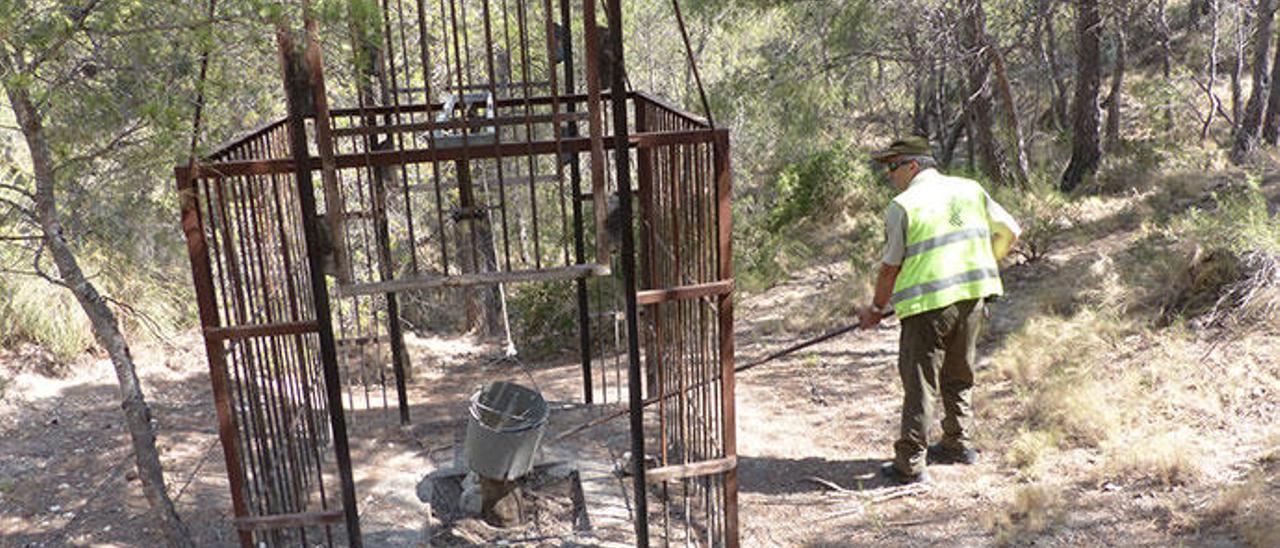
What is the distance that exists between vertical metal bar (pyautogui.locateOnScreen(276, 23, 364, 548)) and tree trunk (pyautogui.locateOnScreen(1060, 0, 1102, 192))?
9.60 meters

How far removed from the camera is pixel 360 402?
7.87 meters

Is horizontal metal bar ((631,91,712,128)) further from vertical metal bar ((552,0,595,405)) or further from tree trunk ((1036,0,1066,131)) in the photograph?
tree trunk ((1036,0,1066,131))

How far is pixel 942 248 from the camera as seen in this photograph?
5.13 m

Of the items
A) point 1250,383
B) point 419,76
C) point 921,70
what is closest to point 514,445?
point 1250,383

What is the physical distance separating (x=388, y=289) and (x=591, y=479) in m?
2.26

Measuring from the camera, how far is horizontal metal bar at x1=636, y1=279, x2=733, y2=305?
4.31 metres

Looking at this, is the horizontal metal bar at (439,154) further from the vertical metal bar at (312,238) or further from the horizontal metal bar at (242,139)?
the horizontal metal bar at (242,139)

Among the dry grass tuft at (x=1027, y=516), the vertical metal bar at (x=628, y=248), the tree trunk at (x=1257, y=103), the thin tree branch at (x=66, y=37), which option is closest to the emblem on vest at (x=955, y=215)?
the dry grass tuft at (x=1027, y=516)

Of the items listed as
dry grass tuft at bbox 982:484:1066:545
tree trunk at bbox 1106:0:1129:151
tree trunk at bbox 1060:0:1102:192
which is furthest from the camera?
tree trunk at bbox 1106:0:1129:151

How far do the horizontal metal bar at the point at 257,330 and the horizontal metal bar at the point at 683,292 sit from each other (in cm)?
139

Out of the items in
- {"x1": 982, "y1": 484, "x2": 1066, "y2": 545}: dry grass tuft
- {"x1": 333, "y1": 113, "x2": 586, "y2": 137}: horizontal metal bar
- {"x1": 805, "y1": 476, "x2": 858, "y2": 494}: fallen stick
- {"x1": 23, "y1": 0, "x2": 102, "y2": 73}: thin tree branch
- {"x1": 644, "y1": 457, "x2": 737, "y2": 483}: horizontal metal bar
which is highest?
{"x1": 23, "y1": 0, "x2": 102, "y2": 73}: thin tree branch

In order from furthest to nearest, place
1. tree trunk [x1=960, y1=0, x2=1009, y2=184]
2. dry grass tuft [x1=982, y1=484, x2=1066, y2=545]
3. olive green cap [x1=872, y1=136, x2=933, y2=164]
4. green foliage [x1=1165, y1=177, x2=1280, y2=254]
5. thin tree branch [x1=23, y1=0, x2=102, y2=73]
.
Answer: tree trunk [x1=960, y1=0, x2=1009, y2=184]
green foliage [x1=1165, y1=177, x2=1280, y2=254]
olive green cap [x1=872, y1=136, x2=933, y2=164]
dry grass tuft [x1=982, y1=484, x2=1066, y2=545]
thin tree branch [x1=23, y1=0, x2=102, y2=73]

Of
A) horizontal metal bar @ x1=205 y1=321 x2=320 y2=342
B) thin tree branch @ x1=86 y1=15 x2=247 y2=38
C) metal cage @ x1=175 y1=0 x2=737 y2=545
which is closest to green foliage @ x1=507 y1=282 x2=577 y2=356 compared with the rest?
metal cage @ x1=175 y1=0 x2=737 y2=545

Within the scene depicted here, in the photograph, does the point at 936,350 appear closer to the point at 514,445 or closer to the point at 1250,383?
the point at 1250,383
